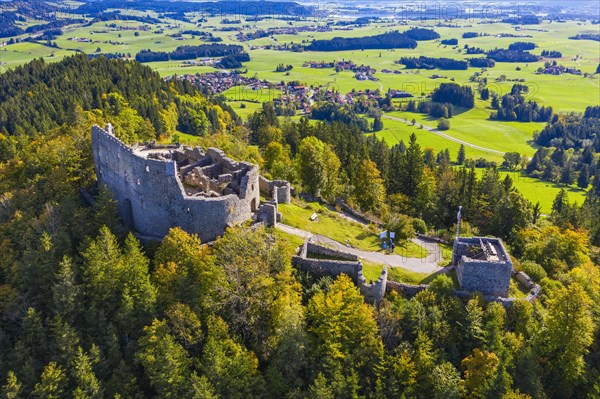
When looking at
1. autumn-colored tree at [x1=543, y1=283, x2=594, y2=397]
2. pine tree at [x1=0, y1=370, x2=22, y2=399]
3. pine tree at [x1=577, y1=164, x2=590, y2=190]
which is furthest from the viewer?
pine tree at [x1=577, y1=164, x2=590, y2=190]

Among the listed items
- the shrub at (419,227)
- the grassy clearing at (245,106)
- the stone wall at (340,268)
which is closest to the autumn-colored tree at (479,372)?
the stone wall at (340,268)

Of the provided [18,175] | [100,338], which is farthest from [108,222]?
[18,175]

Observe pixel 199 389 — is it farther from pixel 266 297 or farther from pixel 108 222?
pixel 108 222

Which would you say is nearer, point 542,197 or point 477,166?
point 542,197

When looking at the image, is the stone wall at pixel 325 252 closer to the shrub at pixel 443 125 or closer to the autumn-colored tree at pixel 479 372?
the autumn-colored tree at pixel 479 372

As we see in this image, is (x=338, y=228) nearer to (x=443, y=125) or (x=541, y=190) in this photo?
(x=541, y=190)

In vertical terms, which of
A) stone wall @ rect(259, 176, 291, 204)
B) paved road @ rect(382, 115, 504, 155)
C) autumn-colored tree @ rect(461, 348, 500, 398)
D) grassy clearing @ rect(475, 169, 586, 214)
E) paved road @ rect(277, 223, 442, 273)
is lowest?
grassy clearing @ rect(475, 169, 586, 214)

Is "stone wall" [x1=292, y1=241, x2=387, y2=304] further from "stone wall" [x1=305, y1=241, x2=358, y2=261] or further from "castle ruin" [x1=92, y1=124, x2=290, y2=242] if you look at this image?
"castle ruin" [x1=92, y1=124, x2=290, y2=242]

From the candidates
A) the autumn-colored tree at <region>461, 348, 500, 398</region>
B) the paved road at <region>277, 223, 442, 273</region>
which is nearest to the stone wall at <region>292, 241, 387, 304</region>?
the paved road at <region>277, 223, 442, 273</region>
